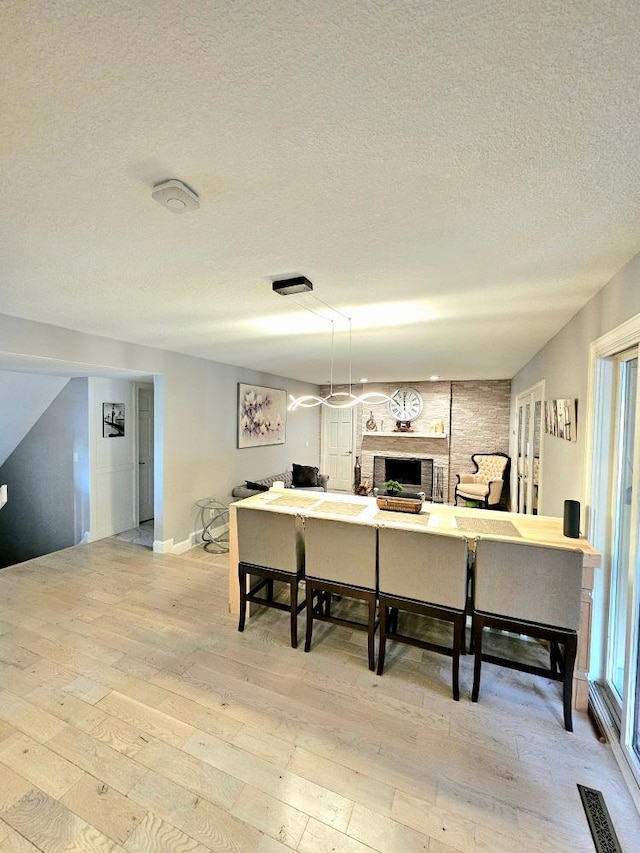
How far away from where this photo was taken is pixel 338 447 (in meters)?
8.84

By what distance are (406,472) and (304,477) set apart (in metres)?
2.60

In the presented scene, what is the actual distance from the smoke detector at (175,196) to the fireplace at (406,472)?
7.15m

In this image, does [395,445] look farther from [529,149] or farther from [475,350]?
[529,149]

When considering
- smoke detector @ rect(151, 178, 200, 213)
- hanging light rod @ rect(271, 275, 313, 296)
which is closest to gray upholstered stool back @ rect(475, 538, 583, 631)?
hanging light rod @ rect(271, 275, 313, 296)

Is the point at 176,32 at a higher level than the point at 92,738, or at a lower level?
higher

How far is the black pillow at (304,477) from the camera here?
6.55 m

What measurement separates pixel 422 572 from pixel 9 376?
4.91 meters

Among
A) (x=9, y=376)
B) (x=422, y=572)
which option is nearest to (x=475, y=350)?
(x=422, y=572)

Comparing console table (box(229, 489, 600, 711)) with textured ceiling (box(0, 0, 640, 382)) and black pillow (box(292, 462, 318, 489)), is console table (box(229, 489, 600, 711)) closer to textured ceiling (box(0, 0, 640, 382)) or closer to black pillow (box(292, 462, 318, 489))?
textured ceiling (box(0, 0, 640, 382))

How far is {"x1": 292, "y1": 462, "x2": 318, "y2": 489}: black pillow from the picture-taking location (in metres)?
6.55

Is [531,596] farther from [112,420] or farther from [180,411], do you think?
[112,420]

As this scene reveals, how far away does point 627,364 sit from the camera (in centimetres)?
212

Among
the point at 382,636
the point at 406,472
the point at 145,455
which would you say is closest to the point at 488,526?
the point at 382,636

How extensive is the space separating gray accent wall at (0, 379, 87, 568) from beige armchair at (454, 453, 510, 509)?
608cm
